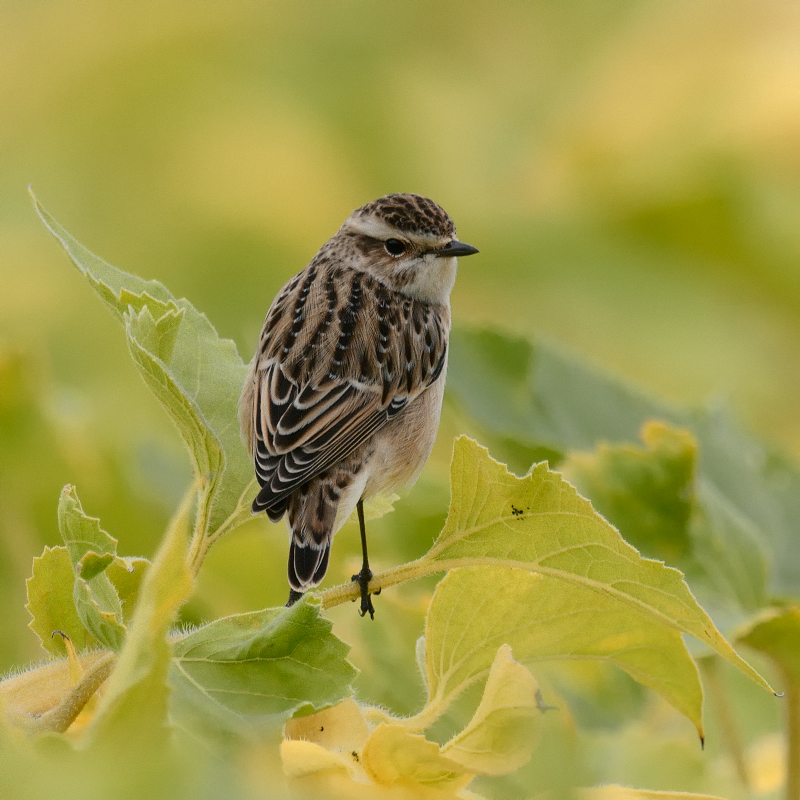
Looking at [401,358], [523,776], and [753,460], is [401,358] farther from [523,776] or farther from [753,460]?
[523,776]

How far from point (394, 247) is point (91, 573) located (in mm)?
1796

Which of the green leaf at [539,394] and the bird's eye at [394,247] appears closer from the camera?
the green leaf at [539,394]

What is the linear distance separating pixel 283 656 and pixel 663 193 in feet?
13.0

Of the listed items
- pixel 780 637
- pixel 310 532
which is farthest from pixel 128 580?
pixel 780 637

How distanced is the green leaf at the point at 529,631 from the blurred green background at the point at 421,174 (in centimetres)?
246

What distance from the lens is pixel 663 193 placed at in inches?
186

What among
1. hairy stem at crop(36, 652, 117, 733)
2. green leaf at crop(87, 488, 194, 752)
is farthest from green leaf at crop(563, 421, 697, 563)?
green leaf at crop(87, 488, 194, 752)

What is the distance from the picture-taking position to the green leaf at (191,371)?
114 centimetres

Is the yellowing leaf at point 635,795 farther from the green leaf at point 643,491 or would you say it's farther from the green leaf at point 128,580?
the green leaf at point 643,491

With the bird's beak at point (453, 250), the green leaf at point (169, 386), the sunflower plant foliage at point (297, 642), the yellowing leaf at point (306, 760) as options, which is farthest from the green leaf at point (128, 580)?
the bird's beak at point (453, 250)

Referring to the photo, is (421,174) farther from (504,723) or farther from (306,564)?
(504,723)

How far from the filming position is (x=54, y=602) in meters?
1.17

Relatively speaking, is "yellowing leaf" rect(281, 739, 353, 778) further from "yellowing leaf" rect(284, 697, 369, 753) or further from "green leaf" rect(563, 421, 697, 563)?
"green leaf" rect(563, 421, 697, 563)

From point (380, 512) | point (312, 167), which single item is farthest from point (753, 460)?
point (312, 167)
